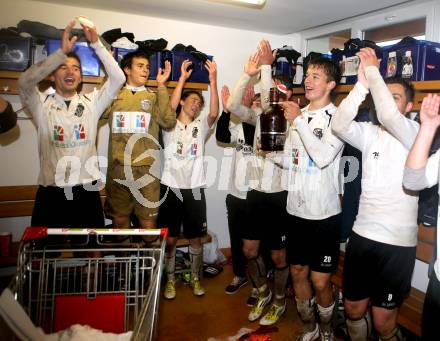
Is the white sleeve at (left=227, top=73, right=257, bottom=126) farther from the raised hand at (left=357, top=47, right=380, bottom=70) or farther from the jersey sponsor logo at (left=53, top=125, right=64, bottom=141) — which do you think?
the jersey sponsor logo at (left=53, top=125, right=64, bottom=141)

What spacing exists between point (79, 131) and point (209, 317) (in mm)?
1654

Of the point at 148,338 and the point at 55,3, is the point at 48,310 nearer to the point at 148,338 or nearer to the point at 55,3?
the point at 148,338

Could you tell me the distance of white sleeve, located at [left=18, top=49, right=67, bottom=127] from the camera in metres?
2.23

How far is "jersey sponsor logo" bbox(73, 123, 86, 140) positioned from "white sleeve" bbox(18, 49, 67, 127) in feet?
0.92

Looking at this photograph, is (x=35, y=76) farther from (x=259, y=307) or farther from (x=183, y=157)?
(x=259, y=307)

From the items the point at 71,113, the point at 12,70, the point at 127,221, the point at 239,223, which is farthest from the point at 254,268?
the point at 12,70

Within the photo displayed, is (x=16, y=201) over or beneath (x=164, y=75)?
beneath

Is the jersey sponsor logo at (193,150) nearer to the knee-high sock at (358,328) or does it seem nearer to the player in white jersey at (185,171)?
the player in white jersey at (185,171)

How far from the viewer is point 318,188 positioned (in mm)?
2232

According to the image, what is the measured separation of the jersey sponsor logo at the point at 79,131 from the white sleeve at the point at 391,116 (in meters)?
1.81

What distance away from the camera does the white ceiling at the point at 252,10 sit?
2795 millimetres

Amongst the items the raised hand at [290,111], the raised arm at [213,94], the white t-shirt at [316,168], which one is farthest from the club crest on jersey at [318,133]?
the raised arm at [213,94]

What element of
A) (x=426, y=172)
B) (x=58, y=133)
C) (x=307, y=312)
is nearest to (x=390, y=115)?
(x=426, y=172)

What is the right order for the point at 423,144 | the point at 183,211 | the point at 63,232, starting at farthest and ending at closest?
the point at 183,211
the point at 63,232
the point at 423,144
